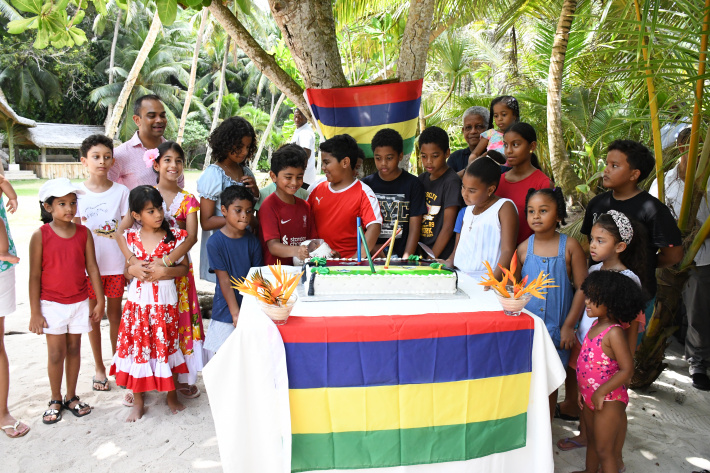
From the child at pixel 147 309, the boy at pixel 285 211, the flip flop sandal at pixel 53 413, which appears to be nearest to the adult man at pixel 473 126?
the boy at pixel 285 211

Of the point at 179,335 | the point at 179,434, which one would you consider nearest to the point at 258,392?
the point at 179,434

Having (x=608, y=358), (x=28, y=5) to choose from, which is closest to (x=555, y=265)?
(x=608, y=358)

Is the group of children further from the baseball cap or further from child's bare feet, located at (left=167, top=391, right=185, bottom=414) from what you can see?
child's bare feet, located at (left=167, top=391, right=185, bottom=414)

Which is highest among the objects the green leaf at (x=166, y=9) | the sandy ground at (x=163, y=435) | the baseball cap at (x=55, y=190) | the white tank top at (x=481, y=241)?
the green leaf at (x=166, y=9)

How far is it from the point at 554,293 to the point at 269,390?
5.60 feet

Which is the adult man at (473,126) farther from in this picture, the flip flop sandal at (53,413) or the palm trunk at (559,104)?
the flip flop sandal at (53,413)

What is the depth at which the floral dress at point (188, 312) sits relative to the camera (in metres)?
3.59

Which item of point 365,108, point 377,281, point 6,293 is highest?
point 365,108

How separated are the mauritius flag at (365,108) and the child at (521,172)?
130cm

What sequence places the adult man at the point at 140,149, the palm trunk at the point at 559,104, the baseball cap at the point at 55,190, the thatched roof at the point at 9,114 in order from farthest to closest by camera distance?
the thatched roof at the point at 9,114, the palm trunk at the point at 559,104, the adult man at the point at 140,149, the baseball cap at the point at 55,190

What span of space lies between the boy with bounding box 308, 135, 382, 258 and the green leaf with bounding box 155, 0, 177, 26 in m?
1.20

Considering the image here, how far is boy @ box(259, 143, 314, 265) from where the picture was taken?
10.9ft

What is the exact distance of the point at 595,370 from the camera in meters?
2.60

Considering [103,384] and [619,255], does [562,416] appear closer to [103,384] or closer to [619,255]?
[619,255]
